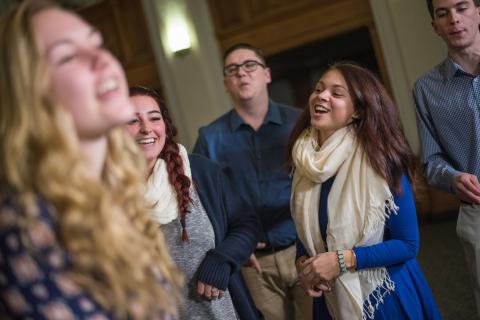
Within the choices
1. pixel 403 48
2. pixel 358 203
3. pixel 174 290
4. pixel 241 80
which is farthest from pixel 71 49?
pixel 403 48

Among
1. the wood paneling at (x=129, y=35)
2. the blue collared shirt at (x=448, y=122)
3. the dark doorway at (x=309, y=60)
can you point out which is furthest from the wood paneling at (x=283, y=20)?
the blue collared shirt at (x=448, y=122)

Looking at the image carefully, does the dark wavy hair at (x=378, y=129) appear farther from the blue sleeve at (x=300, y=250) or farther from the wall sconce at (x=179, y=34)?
the wall sconce at (x=179, y=34)

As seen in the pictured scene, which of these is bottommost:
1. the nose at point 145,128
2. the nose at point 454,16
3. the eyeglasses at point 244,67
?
the nose at point 145,128

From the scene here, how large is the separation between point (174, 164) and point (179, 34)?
3.52 meters

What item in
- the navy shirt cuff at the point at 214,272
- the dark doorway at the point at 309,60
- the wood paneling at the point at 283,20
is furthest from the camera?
the dark doorway at the point at 309,60

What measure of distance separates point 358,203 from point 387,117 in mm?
330

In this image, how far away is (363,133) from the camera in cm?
168

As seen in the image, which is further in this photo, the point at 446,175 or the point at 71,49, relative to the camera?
the point at 446,175

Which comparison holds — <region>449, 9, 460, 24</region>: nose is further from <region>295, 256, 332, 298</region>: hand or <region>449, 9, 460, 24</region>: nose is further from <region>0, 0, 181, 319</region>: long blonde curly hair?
<region>0, 0, 181, 319</region>: long blonde curly hair

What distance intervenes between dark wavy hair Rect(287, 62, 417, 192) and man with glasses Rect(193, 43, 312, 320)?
66 centimetres

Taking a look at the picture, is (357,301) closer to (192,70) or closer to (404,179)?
(404,179)

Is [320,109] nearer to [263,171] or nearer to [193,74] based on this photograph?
[263,171]

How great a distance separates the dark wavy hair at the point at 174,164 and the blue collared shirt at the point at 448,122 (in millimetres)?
1029

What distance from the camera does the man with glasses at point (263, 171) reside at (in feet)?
7.54
